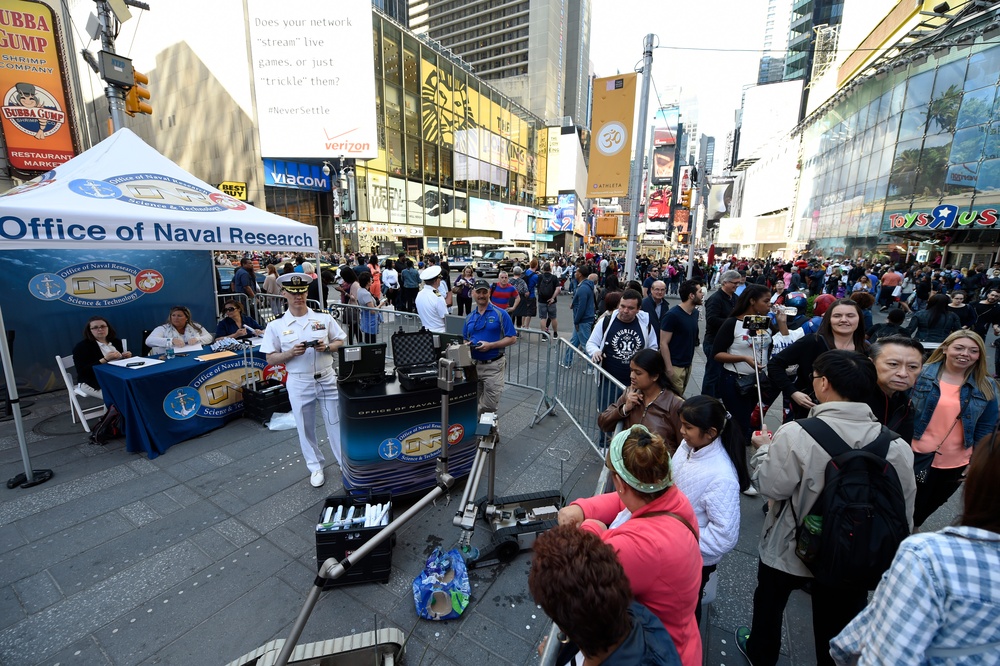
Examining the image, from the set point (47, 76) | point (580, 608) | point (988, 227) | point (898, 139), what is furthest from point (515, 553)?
point (898, 139)

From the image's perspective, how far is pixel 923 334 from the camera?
712 cm

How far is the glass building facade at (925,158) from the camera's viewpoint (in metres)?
20.4

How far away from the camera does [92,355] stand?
5520 millimetres

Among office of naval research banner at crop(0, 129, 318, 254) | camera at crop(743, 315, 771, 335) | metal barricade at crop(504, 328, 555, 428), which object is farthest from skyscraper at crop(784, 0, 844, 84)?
office of naval research banner at crop(0, 129, 318, 254)

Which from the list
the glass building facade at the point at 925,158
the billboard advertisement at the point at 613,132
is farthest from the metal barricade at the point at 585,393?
the glass building facade at the point at 925,158

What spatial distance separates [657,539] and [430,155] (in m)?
47.9

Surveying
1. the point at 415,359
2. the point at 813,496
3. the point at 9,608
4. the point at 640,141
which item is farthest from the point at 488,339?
the point at 640,141

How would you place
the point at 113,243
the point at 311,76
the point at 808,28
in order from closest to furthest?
the point at 113,243 < the point at 311,76 < the point at 808,28

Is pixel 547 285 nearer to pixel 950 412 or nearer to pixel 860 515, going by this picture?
pixel 950 412

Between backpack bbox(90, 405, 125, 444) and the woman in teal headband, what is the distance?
6.20 metres

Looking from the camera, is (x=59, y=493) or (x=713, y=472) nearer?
(x=713, y=472)

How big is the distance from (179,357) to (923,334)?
12.1m

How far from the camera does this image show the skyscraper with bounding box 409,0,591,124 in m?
81.1

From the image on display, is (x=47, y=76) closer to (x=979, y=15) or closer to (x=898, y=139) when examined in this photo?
(x=979, y=15)
